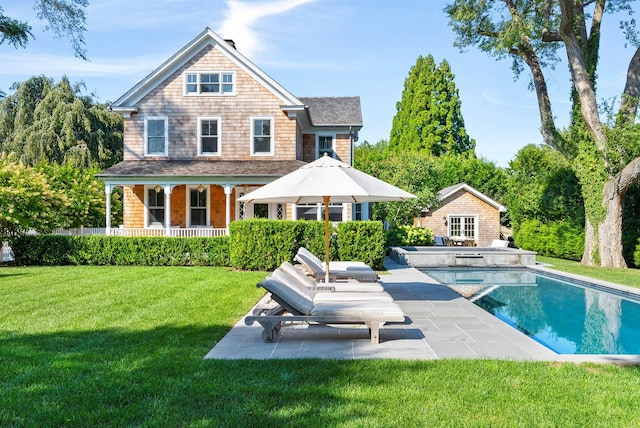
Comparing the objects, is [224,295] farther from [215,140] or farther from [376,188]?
[215,140]

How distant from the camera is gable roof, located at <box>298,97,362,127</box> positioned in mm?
24722

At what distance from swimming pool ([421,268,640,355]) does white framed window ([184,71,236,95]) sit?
12.4 metres

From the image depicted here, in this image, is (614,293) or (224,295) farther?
(614,293)

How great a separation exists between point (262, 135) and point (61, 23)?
343 inches

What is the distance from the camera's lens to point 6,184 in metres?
18.1

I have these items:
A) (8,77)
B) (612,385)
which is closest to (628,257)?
(612,385)

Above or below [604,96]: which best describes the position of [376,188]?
below

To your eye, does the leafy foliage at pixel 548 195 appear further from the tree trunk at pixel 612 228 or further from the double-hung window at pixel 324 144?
the double-hung window at pixel 324 144

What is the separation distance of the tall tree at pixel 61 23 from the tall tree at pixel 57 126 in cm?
1766

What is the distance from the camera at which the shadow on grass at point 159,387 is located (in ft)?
13.8

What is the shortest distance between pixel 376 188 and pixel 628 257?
53.2 ft

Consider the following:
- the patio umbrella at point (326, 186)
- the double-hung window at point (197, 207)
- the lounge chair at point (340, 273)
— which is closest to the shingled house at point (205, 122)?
the double-hung window at point (197, 207)

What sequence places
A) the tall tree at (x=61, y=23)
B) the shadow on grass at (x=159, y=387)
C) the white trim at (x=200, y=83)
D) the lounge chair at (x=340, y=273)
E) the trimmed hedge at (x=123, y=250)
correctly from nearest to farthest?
the shadow on grass at (x=159, y=387)
the lounge chair at (x=340, y=273)
the tall tree at (x=61, y=23)
the trimmed hedge at (x=123, y=250)
the white trim at (x=200, y=83)

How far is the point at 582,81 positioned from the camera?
1917cm
